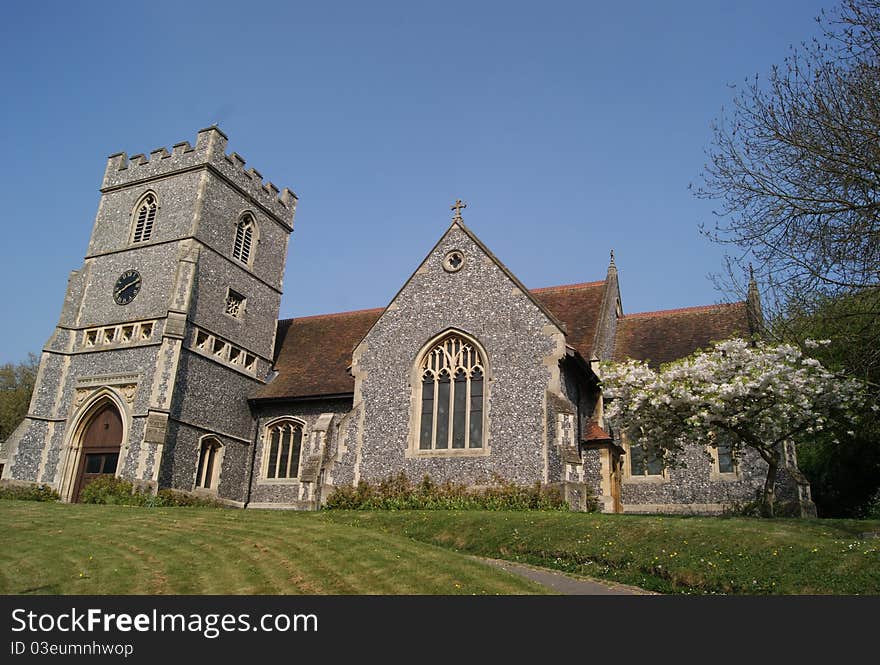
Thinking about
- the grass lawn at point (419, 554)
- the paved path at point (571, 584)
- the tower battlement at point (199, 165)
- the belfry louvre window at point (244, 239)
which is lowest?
the paved path at point (571, 584)

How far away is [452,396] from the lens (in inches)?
782

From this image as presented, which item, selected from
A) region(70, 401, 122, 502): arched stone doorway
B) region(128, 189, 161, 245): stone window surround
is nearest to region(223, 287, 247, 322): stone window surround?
region(128, 189, 161, 245): stone window surround

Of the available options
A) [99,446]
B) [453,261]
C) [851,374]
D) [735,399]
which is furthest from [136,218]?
[851,374]

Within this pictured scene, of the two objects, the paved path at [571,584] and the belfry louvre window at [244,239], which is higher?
the belfry louvre window at [244,239]

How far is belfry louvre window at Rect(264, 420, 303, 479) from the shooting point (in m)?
24.4

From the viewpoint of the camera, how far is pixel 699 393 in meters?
16.2

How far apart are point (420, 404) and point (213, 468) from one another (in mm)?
8185

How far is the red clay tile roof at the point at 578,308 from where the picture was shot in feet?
69.5

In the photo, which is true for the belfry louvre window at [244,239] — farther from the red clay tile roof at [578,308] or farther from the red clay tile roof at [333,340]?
the red clay tile roof at [578,308]

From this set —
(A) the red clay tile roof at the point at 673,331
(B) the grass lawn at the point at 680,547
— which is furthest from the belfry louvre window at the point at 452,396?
(A) the red clay tile roof at the point at 673,331

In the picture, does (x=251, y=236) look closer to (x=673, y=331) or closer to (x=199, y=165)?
(x=199, y=165)

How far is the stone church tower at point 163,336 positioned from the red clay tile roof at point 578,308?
11.2m
